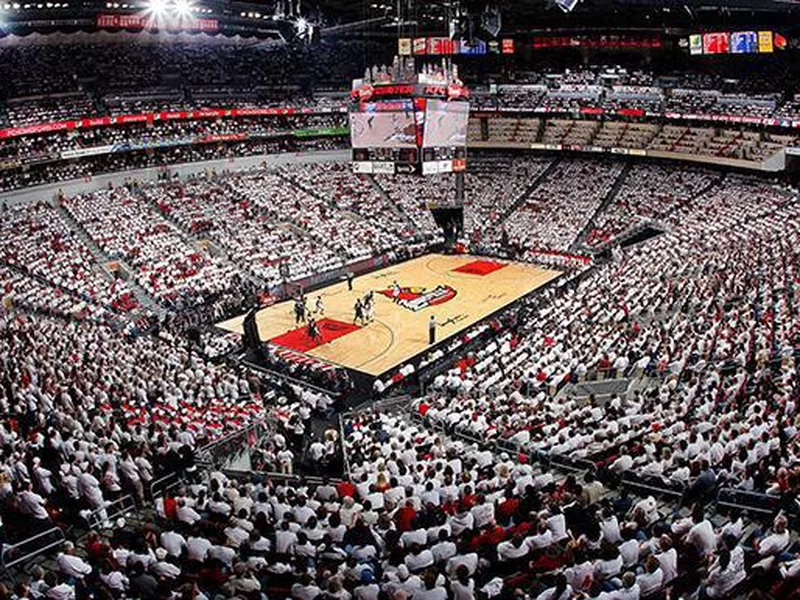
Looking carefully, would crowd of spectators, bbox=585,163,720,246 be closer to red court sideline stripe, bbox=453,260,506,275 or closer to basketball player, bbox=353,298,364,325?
red court sideline stripe, bbox=453,260,506,275

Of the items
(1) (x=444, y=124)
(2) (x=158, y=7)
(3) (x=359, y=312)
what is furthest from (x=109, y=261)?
(1) (x=444, y=124)

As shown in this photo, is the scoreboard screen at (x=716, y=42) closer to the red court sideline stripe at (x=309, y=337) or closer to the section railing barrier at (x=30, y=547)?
the red court sideline stripe at (x=309, y=337)

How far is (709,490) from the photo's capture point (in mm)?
9930

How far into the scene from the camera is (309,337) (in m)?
28.5

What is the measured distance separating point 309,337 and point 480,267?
48.5 feet

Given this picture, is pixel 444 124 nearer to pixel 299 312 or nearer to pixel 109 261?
pixel 299 312

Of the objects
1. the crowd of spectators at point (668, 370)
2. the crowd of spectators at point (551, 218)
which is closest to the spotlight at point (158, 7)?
the crowd of spectators at point (551, 218)

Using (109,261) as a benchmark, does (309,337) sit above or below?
below

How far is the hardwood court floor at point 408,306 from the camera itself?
2716cm

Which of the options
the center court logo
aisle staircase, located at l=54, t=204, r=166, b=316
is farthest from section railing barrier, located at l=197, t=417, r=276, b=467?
the center court logo

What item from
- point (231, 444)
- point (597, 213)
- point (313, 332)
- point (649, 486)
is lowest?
point (313, 332)

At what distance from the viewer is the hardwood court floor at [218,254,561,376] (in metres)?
27.2

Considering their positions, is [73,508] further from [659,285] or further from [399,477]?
[659,285]

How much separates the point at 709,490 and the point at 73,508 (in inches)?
406
